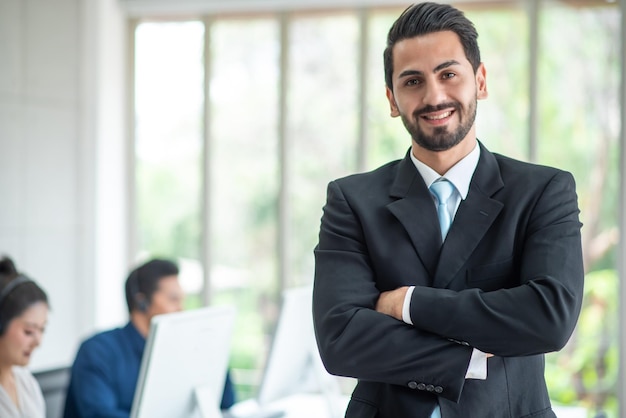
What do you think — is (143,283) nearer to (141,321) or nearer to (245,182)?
(141,321)

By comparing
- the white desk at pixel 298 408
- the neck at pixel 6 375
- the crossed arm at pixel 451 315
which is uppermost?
the crossed arm at pixel 451 315

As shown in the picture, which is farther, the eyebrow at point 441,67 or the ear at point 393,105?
the ear at point 393,105

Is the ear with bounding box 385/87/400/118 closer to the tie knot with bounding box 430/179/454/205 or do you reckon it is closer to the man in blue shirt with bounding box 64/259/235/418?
the tie knot with bounding box 430/179/454/205

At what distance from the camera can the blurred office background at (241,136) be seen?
5.41 meters

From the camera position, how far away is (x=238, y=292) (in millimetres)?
6254

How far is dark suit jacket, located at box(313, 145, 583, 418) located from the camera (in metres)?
1.58

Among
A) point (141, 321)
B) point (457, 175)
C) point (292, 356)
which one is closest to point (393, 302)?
point (457, 175)

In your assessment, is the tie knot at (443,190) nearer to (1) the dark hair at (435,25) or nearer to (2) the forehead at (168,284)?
(1) the dark hair at (435,25)

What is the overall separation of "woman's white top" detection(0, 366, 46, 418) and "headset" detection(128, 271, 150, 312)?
2.00 feet

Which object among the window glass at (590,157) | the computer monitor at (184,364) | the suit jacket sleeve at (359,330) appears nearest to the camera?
the suit jacket sleeve at (359,330)

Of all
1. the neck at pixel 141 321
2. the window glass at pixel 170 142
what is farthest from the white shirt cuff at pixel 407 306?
the window glass at pixel 170 142

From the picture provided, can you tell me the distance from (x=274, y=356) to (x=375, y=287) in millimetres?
1663

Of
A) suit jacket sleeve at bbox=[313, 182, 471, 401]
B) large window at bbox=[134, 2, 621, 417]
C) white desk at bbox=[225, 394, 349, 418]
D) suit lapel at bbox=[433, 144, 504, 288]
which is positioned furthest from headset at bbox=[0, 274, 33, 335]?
large window at bbox=[134, 2, 621, 417]

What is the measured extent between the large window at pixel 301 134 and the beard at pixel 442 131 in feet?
13.0
